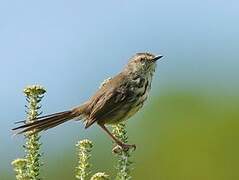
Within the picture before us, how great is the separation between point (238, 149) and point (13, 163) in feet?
53.9

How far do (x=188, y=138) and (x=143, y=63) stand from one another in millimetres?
15651

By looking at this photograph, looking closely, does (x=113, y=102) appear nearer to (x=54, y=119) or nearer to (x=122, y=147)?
(x=54, y=119)

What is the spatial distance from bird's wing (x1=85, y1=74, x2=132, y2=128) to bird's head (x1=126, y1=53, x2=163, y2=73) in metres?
0.31

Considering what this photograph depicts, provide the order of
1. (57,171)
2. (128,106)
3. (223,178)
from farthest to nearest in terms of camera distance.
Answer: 1. (223,178)
2. (57,171)
3. (128,106)

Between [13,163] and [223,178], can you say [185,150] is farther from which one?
[13,163]

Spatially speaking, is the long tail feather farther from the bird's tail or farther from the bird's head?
the bird's head

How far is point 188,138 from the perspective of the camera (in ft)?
78.4

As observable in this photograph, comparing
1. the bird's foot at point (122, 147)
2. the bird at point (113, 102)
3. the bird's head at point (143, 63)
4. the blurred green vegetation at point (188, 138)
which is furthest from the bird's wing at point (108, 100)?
the blurred green vegetation at point (188, 138)

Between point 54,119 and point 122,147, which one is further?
point 54,119

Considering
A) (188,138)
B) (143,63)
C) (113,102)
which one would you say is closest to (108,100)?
(113,102)

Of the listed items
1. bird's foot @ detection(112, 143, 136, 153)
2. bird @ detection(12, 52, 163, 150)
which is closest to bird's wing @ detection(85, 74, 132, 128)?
bird @ detection(12, 52, 163, 150)

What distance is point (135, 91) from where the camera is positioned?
798 centimetres

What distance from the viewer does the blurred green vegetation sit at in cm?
1966

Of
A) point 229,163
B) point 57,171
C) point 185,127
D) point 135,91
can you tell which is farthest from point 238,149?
point 135,91
